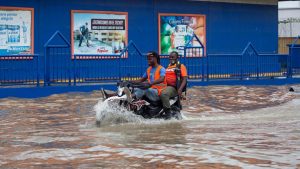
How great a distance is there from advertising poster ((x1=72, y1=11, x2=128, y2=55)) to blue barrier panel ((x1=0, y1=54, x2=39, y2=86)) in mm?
3708

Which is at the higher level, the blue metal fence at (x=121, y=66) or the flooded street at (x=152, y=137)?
the blue metal fence at (x=121, y=66)

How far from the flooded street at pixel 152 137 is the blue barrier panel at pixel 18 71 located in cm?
171

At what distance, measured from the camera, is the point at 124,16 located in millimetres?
23125

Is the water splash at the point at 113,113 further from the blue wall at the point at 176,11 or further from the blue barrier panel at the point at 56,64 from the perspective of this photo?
the blue wall at the point at 176,11

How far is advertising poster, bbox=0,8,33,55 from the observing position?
20.3 meters

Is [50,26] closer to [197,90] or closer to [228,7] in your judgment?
[197,90]

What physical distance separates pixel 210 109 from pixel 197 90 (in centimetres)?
477

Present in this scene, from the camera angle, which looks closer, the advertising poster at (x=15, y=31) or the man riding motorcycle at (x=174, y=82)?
the man riding motorcycle at (x=174, y=82)

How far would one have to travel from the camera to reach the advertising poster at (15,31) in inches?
800

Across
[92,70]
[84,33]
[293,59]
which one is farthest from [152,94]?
[293,59]

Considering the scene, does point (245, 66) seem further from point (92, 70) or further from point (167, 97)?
point (167, 97)

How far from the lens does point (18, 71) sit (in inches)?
711

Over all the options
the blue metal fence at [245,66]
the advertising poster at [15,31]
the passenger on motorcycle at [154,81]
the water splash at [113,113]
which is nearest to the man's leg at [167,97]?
the passenger on motorcycle at [154,81]

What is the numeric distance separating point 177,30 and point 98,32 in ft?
13.2
